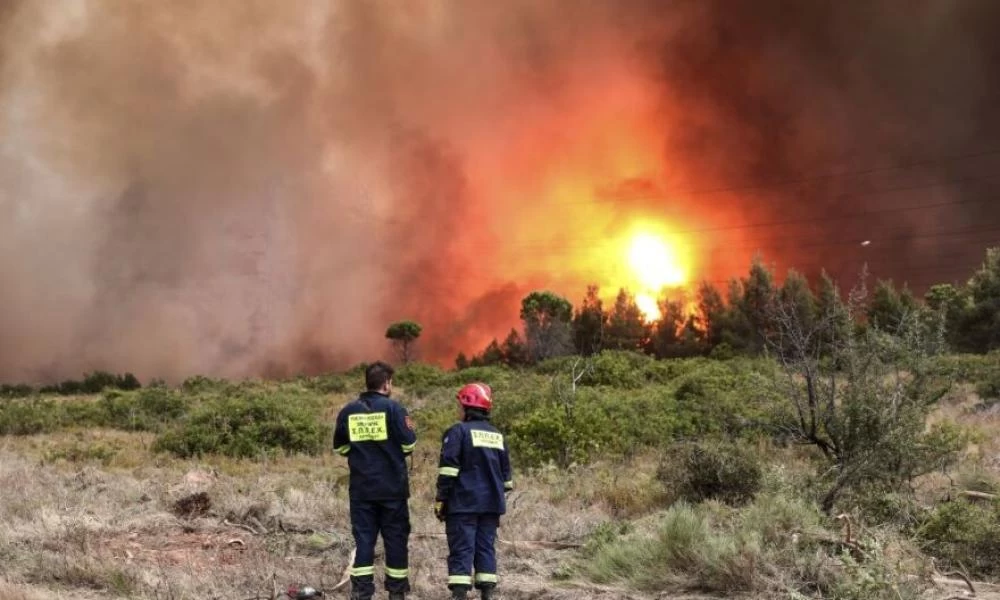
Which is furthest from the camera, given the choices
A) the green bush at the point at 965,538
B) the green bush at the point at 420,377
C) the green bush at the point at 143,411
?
the green bush at the point at 420,377

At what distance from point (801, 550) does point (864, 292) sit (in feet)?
16.4

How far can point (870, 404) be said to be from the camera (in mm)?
10930

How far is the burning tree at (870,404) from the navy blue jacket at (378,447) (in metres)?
5.45

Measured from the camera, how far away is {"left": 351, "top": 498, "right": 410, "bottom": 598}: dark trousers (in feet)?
24.8

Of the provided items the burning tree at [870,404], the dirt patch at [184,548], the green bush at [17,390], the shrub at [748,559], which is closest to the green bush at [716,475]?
the burning tree at [870,404]

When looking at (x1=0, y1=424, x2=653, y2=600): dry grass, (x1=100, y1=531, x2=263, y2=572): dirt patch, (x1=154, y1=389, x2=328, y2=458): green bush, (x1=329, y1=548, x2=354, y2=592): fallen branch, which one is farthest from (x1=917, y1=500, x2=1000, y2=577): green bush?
(x1=154, y1=389, x2=328, y2=458): green bush

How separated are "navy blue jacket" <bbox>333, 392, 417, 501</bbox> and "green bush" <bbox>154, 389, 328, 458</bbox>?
13.0 metres

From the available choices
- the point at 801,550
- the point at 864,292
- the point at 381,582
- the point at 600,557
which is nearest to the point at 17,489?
the point at 381,582

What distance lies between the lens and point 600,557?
8.53m

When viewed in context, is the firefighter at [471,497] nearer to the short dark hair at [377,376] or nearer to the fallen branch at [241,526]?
the short dark hair at [377,376]

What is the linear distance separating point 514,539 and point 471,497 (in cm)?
270

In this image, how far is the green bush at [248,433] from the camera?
20.6m

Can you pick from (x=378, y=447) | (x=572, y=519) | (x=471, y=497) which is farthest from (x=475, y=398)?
(x=572, y=519)

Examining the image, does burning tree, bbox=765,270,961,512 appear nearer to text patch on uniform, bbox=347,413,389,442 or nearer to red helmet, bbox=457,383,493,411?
red helmet, bbox=457,383,493,411
